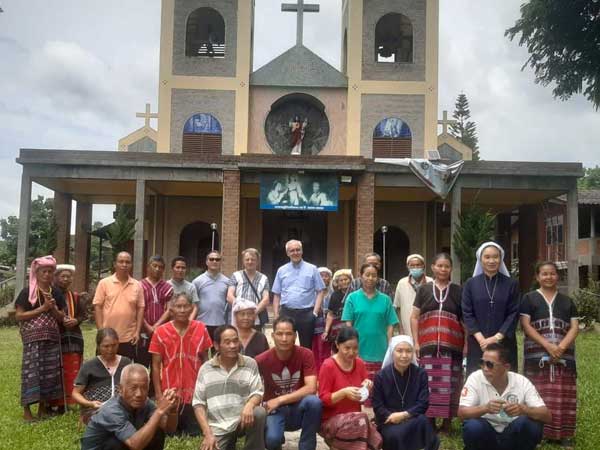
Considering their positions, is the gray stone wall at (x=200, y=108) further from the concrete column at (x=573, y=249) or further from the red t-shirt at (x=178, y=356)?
the red t-shirt at (x=178, y=356)

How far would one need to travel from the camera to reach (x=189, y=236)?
21891mm

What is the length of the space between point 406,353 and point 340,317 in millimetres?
2279

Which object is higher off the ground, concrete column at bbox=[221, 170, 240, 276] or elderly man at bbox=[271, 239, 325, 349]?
concrete column at bbox=[221, 170, 240, 276]

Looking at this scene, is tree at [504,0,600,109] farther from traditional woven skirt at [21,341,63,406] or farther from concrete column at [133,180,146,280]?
concrete column at [133,180,146,280]

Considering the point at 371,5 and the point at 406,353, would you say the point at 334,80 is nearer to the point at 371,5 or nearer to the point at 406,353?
the point at 371,5

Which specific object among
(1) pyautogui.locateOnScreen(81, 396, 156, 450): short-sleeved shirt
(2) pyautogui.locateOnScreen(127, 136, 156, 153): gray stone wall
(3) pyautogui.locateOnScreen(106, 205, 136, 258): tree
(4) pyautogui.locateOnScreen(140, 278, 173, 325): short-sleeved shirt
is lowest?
(1) pyautogui.locateOnScreen(81, 396, 156, 450): short-sleeved shirt

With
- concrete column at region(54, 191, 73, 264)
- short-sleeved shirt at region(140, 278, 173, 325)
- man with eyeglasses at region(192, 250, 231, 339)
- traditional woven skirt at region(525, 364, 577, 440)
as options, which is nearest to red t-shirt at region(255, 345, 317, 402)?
man with eyeglasses at region(192, 250, 231, 339)

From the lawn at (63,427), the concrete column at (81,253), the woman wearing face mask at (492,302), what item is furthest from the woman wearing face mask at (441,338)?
the concrete column at (81,253)

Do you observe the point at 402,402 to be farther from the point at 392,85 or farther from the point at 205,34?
the point at 205,34

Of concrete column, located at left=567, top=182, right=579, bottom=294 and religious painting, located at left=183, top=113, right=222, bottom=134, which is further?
religious painting, located at left=183, top=113, right=222, bottom=134

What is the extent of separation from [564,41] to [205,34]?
15482mm

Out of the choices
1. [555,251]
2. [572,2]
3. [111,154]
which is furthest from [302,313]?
[555,251]

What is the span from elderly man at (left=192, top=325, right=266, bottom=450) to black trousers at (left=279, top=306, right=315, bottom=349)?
7.24 feet

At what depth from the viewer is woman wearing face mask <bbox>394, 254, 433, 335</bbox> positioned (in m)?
7.24
